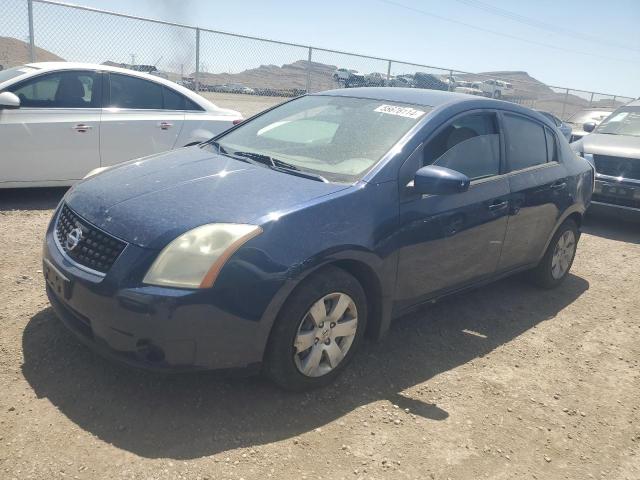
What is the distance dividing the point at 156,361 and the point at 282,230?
0.84 m

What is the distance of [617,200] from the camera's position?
23.9 ft

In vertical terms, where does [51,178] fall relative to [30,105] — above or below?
below

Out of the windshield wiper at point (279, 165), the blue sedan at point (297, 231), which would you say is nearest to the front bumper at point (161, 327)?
the blue sedan at point (297, 231)

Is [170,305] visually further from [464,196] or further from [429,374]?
[464,196]

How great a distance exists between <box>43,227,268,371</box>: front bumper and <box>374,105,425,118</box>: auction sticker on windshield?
5.87 feet

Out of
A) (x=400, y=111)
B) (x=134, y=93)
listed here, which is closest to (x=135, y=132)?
(x=134, y=93)

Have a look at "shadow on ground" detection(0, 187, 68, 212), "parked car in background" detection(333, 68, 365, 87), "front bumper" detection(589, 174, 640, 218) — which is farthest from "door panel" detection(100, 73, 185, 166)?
"parked car in background" detection(333, 68, 365, 87)

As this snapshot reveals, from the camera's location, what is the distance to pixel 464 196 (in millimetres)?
3625

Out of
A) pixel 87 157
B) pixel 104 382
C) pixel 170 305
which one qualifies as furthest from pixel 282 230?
pixel 87 157

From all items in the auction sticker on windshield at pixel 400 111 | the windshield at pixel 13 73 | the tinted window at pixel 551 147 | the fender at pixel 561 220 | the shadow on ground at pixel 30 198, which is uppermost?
the auction sticker on windshield at pixel 400 111

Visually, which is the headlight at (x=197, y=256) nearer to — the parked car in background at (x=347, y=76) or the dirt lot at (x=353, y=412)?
the dirt lot at (x=353, y=412)

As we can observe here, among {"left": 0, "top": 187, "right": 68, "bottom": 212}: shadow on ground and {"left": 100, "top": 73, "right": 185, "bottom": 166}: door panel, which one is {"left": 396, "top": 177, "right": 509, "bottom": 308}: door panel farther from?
{"left": 0, "top": 187, "right": 68, "bottom": 212}: shadow on ground

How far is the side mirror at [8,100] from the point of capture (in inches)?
213

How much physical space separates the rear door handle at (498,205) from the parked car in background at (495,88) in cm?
1693
